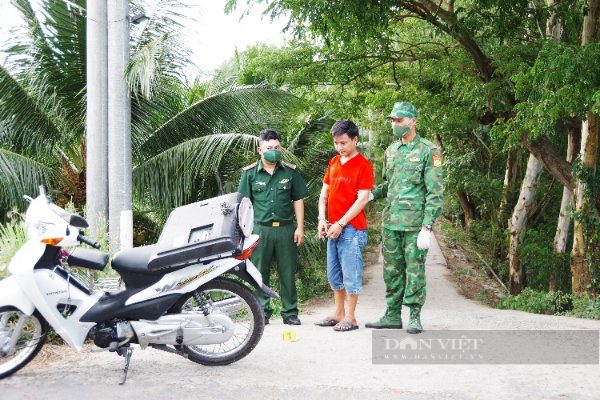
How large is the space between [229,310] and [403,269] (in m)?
2.05

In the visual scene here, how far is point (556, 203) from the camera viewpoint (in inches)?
830

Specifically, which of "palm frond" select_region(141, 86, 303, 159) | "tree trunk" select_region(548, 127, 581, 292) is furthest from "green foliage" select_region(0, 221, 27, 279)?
"tree trunk" select_region(548, 127, 581, 292)

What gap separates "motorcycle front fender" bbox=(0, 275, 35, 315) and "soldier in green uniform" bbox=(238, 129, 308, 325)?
254 cm

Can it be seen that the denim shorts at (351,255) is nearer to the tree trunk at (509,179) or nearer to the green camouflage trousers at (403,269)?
the green camouflage trousers at (403,269)

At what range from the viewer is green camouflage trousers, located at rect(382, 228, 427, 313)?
6477 mm

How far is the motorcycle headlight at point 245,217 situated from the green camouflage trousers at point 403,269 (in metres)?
1.83

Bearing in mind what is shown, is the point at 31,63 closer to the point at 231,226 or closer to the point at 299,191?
the point at 299,191

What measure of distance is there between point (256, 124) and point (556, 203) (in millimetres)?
12659

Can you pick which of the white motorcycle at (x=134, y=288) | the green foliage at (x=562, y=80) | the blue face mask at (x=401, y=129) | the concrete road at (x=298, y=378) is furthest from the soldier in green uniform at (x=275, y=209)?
the green foliage at (x=562, y=80)

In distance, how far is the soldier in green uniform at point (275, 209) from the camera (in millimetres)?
6930

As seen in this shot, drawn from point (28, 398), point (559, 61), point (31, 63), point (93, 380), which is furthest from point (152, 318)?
point (31, 63)

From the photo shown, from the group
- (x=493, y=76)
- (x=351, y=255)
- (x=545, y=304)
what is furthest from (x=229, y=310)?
(x=545, y=304)

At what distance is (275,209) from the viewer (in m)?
6.93

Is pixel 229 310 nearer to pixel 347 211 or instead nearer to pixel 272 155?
pixel 347 211
